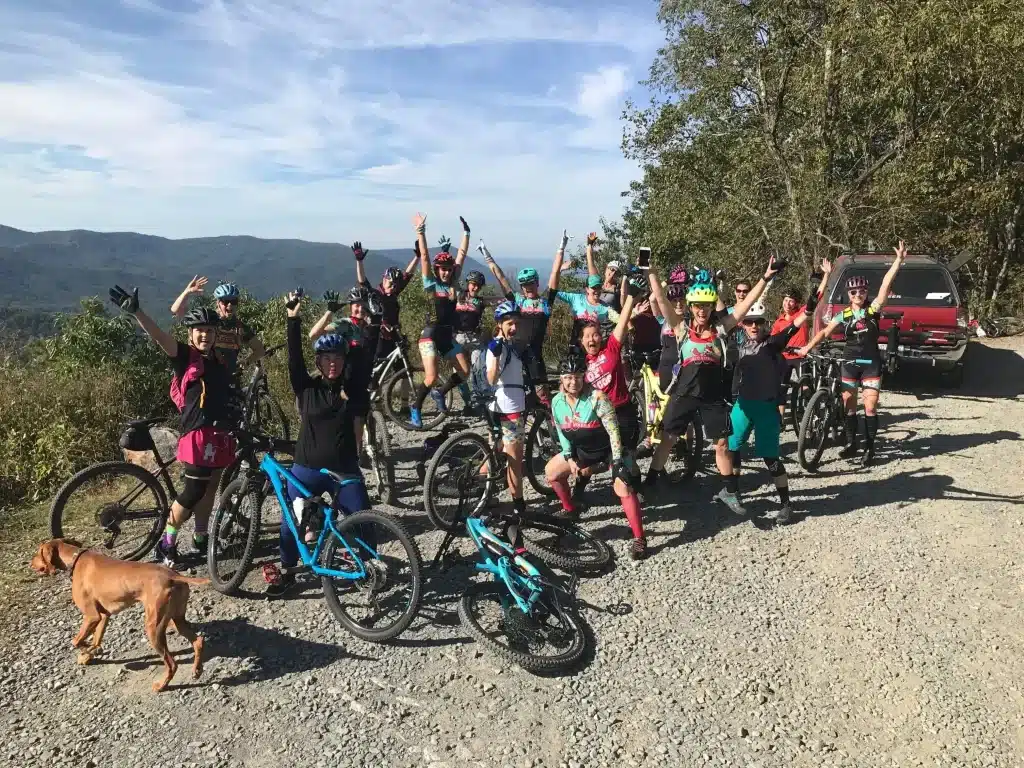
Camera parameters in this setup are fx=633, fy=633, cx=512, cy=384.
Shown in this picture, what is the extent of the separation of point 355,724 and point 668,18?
19982 mm

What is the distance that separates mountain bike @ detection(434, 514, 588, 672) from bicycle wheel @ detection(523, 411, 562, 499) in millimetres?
1982

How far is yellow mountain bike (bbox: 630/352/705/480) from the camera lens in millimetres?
6371

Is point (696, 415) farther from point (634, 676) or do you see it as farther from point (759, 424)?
point (634, 676)

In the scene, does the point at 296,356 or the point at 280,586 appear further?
the point at 280,586

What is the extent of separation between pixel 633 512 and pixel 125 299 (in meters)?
4.01

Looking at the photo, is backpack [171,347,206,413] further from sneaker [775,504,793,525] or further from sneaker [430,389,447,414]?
sneaker [775,504,793,525]

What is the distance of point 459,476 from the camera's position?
5.75 metres

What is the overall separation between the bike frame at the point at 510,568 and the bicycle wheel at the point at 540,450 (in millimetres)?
1956

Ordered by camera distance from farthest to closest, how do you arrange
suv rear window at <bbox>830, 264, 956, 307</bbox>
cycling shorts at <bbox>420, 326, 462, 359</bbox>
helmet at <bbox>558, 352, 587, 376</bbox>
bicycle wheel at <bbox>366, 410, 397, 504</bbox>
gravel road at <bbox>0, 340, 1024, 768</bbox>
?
1. suv rear window at <bbox>830, 264, 956, 307</bbox>
2. cycling shorts at <bbox>420, 326, 462, 359</bbox>
3. bicycle wheel at <bbox>366, 410, 397, 504</bbox>
4. helmet at <bbox>558, 352, 587, 376</bbox>
5. gravel road at <bbox>0, 340, 1024, 768</bbox>

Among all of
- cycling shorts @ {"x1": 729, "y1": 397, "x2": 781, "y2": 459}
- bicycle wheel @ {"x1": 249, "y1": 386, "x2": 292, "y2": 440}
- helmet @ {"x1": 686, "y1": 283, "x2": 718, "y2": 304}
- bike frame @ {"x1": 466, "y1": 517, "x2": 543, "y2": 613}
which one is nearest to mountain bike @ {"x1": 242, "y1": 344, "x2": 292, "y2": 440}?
bicycle wheel @ {"x1": 249, "y1": 386, "x2": 292, "y2": 440}

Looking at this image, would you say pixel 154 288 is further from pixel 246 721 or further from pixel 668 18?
pixel 246 721

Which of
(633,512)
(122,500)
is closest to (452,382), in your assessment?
(633,512)

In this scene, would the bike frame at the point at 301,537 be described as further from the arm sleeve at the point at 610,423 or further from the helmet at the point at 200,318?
the arm sleeve at the point at 610,423

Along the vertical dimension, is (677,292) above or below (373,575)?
above
